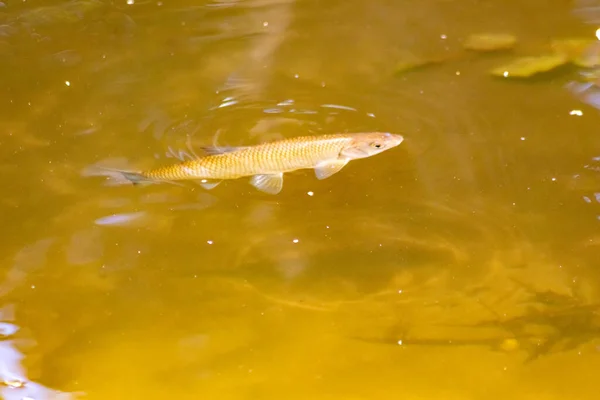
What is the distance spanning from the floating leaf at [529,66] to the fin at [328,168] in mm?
823

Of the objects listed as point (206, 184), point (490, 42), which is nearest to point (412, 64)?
point (490, 42)

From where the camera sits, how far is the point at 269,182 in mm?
1740

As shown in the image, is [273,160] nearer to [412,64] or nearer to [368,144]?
[368,144]

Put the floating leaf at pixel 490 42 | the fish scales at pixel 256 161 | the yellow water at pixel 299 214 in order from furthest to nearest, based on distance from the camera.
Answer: the floating leaf at pixel 490 42 < the fish scales at pixel 256 161 < the yellow water at pixel 299 214

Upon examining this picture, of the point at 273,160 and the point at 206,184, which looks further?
the point at 206,184

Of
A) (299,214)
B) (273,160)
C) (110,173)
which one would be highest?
(273,160)

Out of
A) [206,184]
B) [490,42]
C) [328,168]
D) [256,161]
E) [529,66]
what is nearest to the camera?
[256,161]

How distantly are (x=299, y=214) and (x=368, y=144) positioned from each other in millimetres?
300

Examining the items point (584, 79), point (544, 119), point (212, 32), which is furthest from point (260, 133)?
point (584, 79)

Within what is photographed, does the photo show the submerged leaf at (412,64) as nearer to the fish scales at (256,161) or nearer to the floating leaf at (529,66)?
the floating leaf at (529,66)

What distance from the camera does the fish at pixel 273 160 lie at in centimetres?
164

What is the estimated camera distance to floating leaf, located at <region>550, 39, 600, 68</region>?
2.20 m

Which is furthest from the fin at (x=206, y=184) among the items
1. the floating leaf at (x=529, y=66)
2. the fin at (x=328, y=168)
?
the floating leaf at (x=529, y=66)

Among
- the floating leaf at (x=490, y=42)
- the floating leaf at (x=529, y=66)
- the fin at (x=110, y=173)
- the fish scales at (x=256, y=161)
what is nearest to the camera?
the fish scales at (x=256, y=161)
